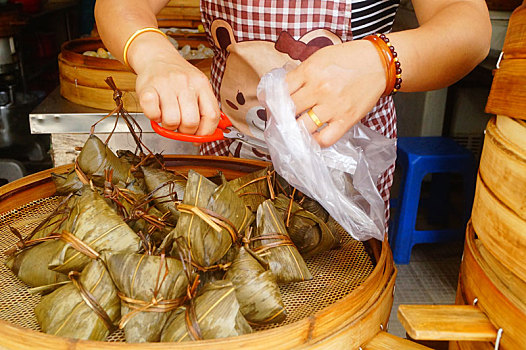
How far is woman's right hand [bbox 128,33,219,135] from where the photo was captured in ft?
3.43

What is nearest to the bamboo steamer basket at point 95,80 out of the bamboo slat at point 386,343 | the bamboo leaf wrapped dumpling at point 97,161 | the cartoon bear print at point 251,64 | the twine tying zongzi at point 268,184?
the cartoon bear print at point 251,64

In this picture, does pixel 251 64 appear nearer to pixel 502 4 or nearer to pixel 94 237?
pixel 94 237

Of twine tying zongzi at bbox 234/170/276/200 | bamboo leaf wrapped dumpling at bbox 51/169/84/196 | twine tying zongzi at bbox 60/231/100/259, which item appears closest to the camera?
twine tying zongzi at bbox 60/231/100/259

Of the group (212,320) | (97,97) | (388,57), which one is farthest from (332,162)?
(97,97)

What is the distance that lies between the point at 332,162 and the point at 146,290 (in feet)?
1.81

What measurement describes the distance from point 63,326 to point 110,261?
0.15 m

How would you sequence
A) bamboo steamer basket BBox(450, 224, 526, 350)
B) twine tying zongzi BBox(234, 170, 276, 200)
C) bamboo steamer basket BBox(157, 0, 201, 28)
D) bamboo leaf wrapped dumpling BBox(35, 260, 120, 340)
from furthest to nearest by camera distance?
bamboo steamer basket BBox(157, 0, 201, 28), twine tying zongzi BBox(234, 170, 276, 200), bamboo leaf wrapped dumpling BBox(35, 260, 120, 340), bamboo steamer basket BBox(450, 224, 526, 350)

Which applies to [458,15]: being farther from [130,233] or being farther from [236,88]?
[130,233]

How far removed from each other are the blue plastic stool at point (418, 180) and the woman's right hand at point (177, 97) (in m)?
2.55

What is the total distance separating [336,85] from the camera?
1030 millimetres

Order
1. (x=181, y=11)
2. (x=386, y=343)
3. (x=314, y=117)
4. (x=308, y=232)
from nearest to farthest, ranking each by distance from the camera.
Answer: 1. (x=386, y=343)
2. (x=314, y=117)
3. (x=308, y=232)
4. (x=181, y=11)

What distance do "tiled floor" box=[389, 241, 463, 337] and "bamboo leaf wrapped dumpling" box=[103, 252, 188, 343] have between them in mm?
2127

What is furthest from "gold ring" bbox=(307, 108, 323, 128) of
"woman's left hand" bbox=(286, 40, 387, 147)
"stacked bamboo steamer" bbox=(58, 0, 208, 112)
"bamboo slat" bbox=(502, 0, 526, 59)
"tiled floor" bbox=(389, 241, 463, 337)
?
"tiled floor" bbox=(389, 241, 463, 337)

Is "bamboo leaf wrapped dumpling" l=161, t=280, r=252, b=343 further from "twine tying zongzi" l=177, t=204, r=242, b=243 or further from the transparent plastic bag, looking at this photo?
the transparent plastic bag
